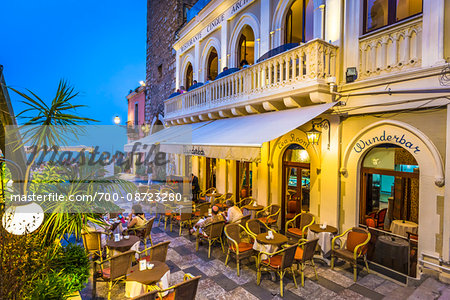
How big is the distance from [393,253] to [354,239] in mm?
864

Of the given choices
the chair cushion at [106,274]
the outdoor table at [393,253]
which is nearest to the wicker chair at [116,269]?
the chair cushion at [106,274]

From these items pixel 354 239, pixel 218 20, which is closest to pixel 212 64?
pixel 218 20

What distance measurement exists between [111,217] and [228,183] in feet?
17.5

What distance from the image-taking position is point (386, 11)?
20.0 feet

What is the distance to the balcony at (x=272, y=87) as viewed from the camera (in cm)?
648

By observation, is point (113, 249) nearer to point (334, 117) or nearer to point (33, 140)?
point (33, 140)

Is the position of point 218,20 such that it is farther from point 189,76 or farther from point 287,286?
point 287,286

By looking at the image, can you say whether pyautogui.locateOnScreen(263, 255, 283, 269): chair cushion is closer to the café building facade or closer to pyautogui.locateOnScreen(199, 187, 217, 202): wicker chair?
the café building facade

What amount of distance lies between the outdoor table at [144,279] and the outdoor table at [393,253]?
516 cm

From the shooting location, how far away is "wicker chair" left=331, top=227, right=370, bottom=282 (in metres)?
5.72

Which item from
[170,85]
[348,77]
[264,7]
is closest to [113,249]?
[348,77]

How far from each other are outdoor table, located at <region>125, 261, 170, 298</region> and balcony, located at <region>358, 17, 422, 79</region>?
6451 mm

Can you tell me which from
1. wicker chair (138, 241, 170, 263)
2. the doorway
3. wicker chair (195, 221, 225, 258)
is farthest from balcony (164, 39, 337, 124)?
wicker chair (138, 241, 170, 263)

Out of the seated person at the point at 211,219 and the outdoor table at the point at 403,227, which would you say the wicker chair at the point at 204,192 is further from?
the outdoor table at the point at 403,227
